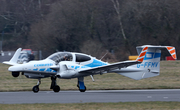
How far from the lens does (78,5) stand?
3638cm

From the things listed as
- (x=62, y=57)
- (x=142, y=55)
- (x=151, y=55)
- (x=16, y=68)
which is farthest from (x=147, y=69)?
(x=16, y=68)

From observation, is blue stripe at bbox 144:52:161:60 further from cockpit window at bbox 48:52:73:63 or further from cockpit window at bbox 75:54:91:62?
cockpit window at bbox 48:52:73:63

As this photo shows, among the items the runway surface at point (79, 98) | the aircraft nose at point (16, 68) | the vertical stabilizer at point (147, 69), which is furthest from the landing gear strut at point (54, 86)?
the vertical stabilizer at point (147, 69)

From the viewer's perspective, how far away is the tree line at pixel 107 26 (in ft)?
110

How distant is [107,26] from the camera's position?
39.6 m

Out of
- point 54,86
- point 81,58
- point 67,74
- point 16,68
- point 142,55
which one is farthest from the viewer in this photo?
point 142,55

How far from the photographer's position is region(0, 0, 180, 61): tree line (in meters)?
33.4

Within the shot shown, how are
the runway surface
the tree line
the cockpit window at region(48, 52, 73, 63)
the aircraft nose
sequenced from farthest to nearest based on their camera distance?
the tree line
the cockpit window at region(48, 52, 73, 63)
the aircraft nose
the runway surface

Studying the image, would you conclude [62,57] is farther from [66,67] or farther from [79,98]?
[79,98]

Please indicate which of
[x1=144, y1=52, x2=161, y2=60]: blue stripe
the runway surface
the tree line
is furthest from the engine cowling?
the tree line

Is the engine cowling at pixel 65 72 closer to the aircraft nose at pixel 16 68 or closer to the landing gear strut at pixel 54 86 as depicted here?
the landing gear strut at pixel 54 86

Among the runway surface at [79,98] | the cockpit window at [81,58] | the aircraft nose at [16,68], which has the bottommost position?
the runway surface at [79,98]

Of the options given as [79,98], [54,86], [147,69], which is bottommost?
[79,98]

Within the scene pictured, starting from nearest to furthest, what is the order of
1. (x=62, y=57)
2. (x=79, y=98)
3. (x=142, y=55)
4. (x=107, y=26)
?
(x=79, y=98) < (x=62, y=57) < (x=142, y=55) < (x=107, y=26)
